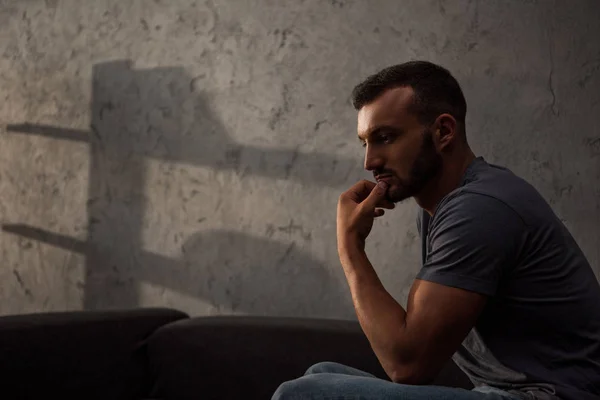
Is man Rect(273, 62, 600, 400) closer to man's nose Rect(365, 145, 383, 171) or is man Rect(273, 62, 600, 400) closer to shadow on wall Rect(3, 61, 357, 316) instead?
man's nose Rect(365, 145, 383, 171)

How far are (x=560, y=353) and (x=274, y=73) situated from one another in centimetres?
146

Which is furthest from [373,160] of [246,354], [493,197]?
[246,354]

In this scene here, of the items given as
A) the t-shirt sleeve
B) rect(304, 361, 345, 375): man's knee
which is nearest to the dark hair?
the t-shirt sleeve

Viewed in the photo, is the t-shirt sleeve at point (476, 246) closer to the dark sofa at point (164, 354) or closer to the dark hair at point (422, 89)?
the dark hair at point (422, 89)

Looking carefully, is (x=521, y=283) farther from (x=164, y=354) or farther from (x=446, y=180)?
(x=164, y=354)

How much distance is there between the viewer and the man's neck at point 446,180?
1.43m

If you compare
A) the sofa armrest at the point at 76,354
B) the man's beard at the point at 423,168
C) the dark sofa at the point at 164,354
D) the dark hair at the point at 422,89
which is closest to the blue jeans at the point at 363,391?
the man's beard at the point at 423,168

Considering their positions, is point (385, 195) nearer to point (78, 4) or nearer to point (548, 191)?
point (548, 191)

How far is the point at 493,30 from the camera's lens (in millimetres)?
2154

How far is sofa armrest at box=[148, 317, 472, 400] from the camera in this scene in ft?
6.39

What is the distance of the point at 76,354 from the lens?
2.01 metres

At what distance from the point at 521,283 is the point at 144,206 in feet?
5.33

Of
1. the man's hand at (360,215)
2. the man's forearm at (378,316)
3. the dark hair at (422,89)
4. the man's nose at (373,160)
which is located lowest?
→ the man's forearm at (378,316)

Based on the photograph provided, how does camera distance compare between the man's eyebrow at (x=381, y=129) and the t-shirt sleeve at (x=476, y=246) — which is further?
the man's eyebrow at (x=381, y=129)
